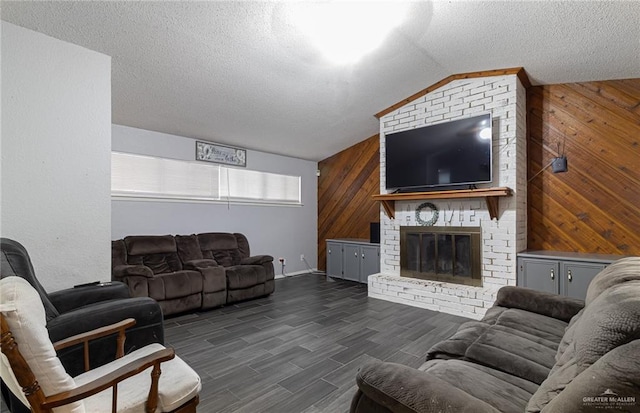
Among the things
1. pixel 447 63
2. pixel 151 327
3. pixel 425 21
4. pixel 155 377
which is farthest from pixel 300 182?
pixel 155 377

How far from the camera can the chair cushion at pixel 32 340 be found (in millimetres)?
1006

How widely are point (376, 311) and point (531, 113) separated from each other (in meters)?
3.32

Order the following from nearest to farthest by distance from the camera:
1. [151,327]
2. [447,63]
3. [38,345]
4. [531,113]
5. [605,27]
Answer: [38,345], [151,327], [605,27], [447,63], [531,113]

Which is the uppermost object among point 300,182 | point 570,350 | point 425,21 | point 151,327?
point 425,21

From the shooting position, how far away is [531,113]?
3975 mm

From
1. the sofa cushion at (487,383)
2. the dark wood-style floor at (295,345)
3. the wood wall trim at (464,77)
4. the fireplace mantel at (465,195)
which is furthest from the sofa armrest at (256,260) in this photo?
Result: the sofa cushion at (487,383)

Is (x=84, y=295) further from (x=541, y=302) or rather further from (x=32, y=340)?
(x=541, y=302)

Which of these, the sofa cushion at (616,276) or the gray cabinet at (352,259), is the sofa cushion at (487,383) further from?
the gray cabinet at (352,259)

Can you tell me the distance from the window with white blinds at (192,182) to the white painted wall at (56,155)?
161 centimetres

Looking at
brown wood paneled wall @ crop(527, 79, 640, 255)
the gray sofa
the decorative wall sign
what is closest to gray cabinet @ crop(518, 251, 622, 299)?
brown wood paneled wall @ crop(527, 79, 640, 255)

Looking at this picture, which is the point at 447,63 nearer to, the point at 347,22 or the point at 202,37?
the point at 347,22

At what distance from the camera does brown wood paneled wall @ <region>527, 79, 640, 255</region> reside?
334 centimetres

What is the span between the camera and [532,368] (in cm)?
140

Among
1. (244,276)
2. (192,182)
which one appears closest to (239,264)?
(244,276)
